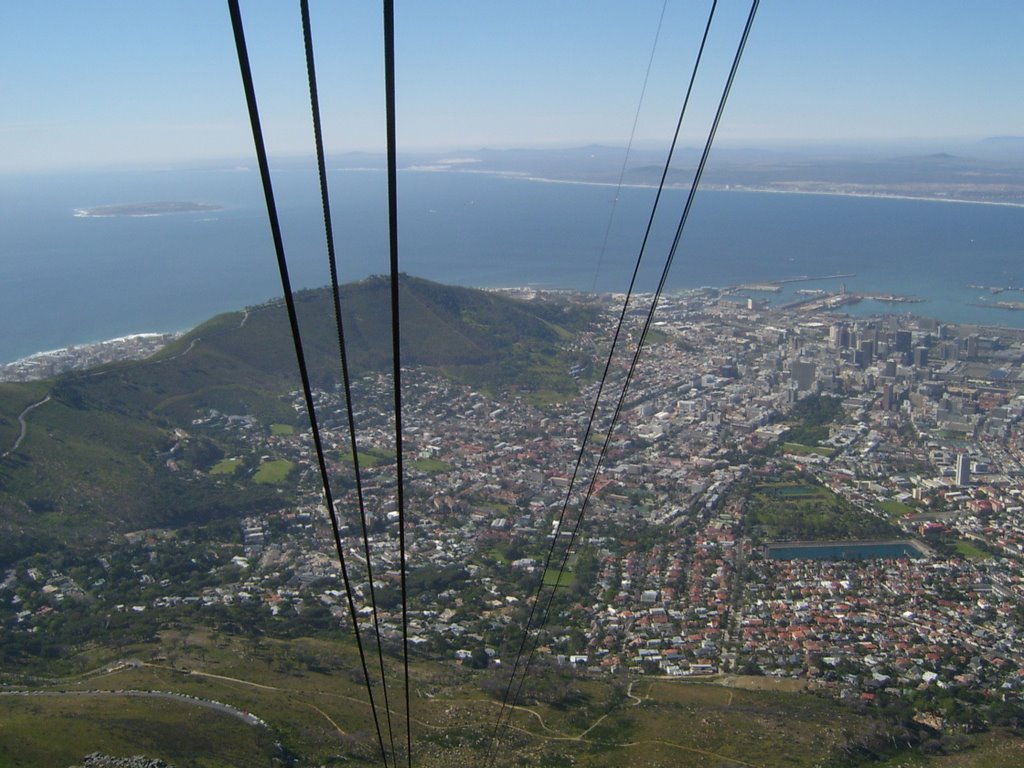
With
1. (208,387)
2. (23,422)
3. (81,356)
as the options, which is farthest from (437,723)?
(81,356)

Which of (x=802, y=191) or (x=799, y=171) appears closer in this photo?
(x=802, y=191)

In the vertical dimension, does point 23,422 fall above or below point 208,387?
above

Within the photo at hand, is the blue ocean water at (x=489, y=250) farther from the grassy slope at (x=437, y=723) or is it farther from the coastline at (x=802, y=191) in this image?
the grassy slope at (x=437, y=723)

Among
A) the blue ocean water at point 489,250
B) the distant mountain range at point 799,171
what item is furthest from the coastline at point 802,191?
the blue ocean water at point 489,250

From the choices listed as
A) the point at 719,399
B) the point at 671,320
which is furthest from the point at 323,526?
the point at 671,320

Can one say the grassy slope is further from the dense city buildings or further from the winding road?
the winding road

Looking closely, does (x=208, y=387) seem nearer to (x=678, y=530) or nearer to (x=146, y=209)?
(x=678, y=530)

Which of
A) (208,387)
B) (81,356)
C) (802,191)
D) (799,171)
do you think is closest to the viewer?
(208,387)

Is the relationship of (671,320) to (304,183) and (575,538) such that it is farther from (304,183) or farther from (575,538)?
(304,183)
